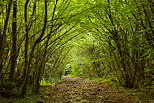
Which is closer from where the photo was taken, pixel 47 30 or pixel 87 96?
pixel 47 30

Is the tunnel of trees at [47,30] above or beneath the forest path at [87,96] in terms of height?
above

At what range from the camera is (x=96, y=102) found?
174 inches

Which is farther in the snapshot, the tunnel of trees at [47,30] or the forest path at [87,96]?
the forest path at [87,96]

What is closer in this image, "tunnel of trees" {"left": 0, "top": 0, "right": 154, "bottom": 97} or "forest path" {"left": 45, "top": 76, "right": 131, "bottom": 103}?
"tunnel of trees" {"left": 0, "top": 0, "right": 154, "bottom": 97}

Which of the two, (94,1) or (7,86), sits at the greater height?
(94,1)

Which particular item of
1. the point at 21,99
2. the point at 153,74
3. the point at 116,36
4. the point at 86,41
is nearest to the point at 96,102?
the point at 21,99

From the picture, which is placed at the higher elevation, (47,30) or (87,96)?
(47,30)

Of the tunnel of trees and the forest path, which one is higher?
the tunnel of trees

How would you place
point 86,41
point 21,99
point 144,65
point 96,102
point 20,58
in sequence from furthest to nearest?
1. point 86,41
2. point 144,65
3. point 20,58
4. point 96,102
5. point 21,99

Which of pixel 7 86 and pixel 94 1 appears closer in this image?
pixel 7 86

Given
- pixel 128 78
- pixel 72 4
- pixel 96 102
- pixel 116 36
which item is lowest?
pixel 96 102

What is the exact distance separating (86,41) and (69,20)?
416 cm

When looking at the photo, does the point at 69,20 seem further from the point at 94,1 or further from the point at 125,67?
the point at 125,67

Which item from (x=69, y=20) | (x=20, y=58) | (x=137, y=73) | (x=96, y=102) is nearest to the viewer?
(x=96, y=102)
